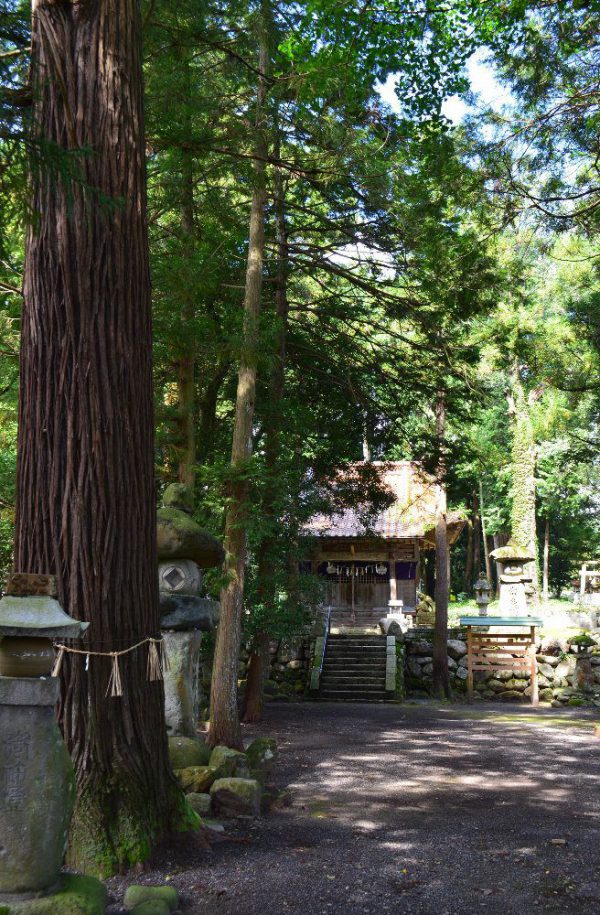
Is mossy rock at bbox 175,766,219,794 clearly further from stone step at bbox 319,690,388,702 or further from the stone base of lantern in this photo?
stone step at bbox 319,690,388,702

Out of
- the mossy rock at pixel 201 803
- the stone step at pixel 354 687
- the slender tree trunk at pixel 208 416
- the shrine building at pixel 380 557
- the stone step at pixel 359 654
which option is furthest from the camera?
the shrine building at pixel 380 557

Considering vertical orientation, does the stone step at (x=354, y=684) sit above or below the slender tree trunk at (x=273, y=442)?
below

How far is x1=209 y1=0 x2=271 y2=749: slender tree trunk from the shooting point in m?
9.77

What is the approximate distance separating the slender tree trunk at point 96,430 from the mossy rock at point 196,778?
3.95 ft

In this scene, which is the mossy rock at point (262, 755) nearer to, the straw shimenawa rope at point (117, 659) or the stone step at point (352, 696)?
the straw shimenawa rope at point (117, 659)

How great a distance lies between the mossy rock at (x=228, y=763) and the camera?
22.6 feet

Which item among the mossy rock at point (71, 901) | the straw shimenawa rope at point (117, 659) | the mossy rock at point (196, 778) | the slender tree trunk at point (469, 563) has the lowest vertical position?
the mossy rock at point (196, 778)

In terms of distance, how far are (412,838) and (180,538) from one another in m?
3.13

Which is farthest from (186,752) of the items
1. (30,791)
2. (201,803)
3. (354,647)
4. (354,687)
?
(354,647)

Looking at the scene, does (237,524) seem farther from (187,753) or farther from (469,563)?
(469,563)

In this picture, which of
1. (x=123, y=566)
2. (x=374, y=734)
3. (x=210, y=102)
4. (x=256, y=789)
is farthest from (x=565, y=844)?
(x=210, y=102)

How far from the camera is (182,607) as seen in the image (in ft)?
23.6

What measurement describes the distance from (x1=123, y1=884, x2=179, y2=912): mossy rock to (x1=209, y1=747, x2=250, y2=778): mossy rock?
8.79 feet

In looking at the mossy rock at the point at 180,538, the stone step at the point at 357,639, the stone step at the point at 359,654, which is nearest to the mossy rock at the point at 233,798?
the mossy rock at the point at 180,538
